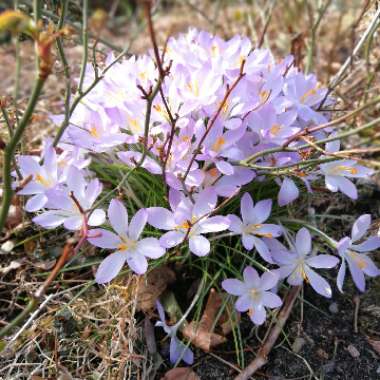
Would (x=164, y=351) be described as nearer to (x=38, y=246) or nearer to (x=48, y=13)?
(x=38, y=246)

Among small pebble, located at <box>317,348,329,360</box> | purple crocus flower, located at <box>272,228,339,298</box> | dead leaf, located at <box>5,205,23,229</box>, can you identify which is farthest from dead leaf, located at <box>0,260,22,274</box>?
small pebble, located at <box>317,348,329,360</box>

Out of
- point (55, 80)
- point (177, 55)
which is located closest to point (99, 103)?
point (177, 55)

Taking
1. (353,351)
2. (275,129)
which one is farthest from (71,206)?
(353,351)

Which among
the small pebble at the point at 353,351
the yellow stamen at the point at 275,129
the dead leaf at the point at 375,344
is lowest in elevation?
the small pebble at the point at 353,351

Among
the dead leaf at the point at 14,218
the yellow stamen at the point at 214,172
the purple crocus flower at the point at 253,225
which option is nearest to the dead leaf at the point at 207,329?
the purple crocus flower at the point at 253,225

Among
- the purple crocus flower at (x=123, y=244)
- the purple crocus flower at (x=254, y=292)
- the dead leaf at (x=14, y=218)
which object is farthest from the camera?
the dead leaf at (x=14, y=218)

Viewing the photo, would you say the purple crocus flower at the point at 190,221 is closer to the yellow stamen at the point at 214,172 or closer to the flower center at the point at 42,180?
the yellow stamen at the point at 214,172
